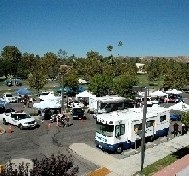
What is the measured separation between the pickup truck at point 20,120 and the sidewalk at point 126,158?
23.2 feet

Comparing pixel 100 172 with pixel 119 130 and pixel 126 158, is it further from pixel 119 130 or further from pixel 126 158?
pixel 119 130

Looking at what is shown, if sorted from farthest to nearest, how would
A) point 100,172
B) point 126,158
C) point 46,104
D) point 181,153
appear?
point 46,104 < point 181,153 < point 126,158 < point 100,172

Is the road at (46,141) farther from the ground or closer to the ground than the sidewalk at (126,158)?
closer to the ground

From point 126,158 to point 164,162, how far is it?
8.37ft

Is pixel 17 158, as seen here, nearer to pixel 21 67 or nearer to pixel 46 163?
pixel 46 163

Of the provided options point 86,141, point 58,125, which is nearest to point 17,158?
point 86,141

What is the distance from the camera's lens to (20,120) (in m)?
30.5

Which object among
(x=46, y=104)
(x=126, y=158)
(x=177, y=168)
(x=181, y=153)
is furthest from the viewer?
(x=46, y=104)

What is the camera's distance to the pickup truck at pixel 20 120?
98.7ft

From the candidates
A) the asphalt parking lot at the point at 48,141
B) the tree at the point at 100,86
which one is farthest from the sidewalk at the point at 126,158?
the tree at the point at 100,86

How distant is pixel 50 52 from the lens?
366 ft

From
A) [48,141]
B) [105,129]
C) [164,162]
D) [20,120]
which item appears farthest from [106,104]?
[164,162]

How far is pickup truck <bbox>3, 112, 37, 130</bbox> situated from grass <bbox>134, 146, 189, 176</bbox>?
45.2 ft

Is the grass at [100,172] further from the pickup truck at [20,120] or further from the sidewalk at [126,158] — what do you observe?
the pickup truck at [20,120]
